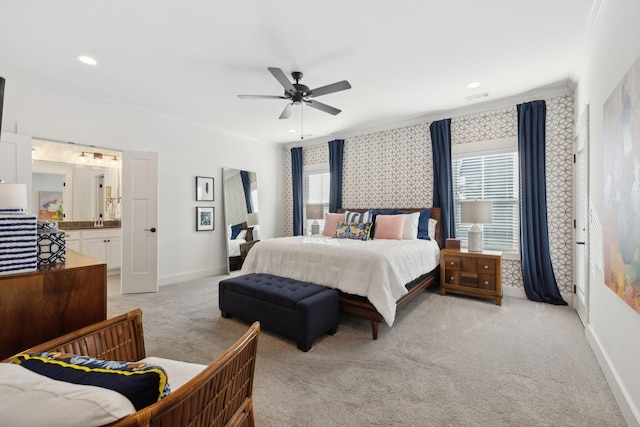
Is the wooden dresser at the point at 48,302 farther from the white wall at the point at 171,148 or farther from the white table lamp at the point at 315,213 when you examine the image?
the white table lamp at the point at 315,213

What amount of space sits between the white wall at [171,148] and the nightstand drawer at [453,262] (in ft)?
12.6

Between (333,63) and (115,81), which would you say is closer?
(333,63)

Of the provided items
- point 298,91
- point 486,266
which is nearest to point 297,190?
point 298,91

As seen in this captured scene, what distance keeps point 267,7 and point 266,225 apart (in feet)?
15.2

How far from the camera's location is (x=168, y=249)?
15.5 ft

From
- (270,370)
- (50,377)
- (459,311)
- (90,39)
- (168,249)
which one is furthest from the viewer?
(168,249)

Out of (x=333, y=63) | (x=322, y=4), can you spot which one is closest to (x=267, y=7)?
(x=322, y=4)

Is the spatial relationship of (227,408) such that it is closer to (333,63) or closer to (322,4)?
(322,4)

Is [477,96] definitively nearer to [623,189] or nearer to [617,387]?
[623,189]

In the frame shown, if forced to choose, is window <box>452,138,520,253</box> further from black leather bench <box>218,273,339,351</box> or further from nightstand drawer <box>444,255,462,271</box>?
black leather bench <box>218,273,339,351</box>

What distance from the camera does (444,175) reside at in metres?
4.41

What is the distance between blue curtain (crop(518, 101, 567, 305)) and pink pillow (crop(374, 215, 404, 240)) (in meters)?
1.58

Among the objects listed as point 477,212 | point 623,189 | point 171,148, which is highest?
point 171,148

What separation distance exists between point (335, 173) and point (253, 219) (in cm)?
195
